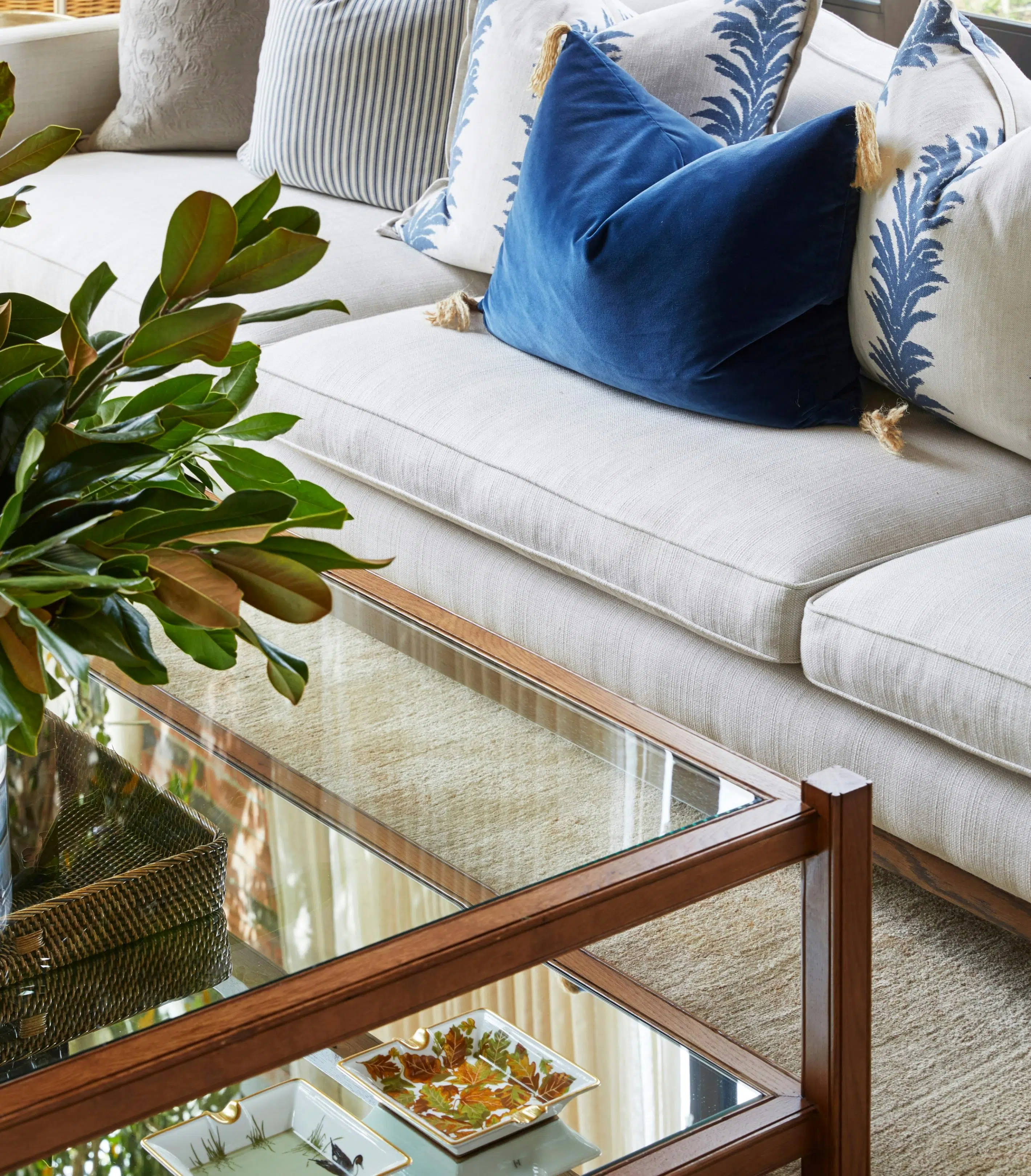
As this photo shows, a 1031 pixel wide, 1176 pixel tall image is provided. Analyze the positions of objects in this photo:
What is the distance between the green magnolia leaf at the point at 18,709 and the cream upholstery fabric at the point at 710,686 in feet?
3.08

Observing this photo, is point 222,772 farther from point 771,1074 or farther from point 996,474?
point 996,474

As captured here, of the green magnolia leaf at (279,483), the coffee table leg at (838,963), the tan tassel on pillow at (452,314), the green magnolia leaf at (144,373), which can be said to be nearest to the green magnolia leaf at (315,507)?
the green magnolia leaf at (279,483)

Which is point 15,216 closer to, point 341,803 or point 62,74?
point 341,803

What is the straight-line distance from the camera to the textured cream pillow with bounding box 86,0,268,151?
291cm

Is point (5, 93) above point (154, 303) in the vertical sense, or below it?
above

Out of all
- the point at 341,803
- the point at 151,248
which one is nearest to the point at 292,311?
the point at 341,803

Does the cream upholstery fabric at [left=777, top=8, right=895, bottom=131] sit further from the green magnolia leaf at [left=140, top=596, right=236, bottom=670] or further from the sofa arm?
the sofa arm

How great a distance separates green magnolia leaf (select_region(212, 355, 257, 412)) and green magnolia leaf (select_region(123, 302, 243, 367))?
0.13 metres

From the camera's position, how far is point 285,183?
2764 mm

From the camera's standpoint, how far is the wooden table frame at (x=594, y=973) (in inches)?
31.9

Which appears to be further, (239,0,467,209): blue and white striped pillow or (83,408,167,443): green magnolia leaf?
(239,0,467,209): blue and white striped pillow

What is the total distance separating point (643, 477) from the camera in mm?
1653

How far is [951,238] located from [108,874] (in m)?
1.18

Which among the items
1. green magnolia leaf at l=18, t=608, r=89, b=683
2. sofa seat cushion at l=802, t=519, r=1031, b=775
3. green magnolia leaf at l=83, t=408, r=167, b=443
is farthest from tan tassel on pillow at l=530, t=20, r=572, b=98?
green magnolia leaf at l=18, t=608, r=89, b=683
